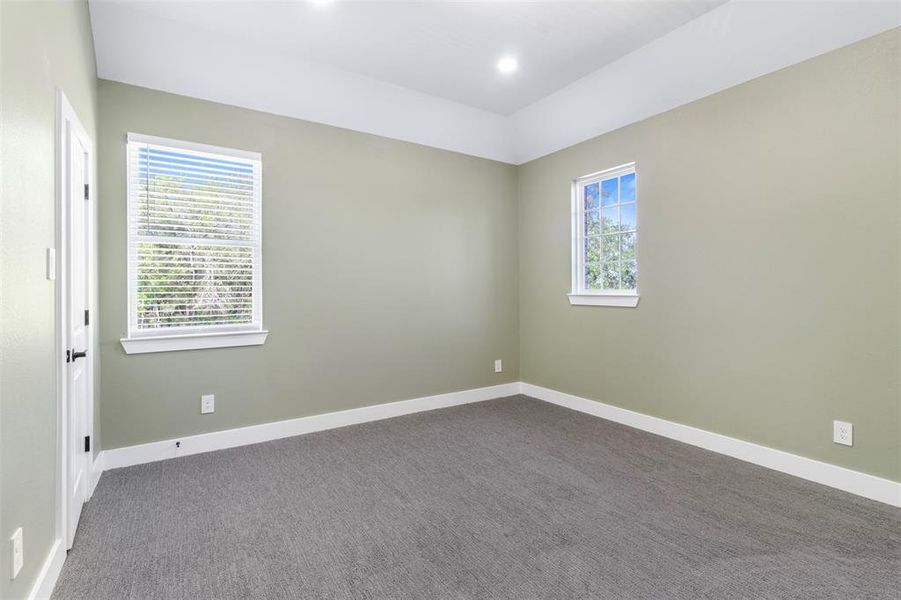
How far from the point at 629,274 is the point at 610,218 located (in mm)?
577

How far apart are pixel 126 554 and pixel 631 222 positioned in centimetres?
408

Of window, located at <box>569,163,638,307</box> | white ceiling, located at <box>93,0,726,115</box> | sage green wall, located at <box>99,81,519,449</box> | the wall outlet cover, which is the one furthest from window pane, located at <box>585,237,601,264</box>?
the wall outlet cover

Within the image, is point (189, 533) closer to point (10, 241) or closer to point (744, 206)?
point (10, 241)

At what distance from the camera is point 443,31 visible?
303 centimetres

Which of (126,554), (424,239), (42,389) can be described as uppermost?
(424,239)

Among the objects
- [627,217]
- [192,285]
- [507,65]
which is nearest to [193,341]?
[192,285]

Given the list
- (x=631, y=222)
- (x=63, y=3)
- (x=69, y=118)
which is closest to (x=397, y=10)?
(x=63, y=3)

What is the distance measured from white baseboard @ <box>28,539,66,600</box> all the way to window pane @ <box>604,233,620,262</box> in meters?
4.13

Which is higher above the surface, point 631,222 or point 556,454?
point 631,222

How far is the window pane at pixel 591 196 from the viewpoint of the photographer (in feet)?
13.9

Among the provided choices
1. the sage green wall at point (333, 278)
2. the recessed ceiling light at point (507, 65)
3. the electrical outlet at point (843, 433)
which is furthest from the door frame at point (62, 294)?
the electrical outlet at point (843, 433)

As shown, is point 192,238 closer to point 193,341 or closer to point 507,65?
point 193,341

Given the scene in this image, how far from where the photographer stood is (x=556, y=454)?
10.5 feet

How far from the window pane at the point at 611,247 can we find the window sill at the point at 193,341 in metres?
3.10
